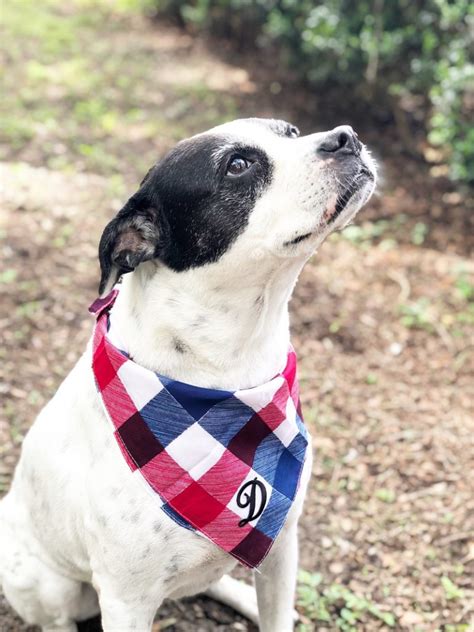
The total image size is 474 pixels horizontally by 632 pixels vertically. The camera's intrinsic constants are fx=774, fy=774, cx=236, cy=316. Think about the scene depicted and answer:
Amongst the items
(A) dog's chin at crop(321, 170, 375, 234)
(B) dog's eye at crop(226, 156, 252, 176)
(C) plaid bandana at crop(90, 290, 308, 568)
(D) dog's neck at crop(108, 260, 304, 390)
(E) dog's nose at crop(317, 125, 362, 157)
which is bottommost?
(C) plaid bandana at crop(90, 290, 308, 568)

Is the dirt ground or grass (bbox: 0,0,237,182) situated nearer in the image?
the dirt ground

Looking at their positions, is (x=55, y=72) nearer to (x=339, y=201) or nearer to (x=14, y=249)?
(x=14, y=249)

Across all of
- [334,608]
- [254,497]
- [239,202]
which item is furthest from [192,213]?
[334,608]

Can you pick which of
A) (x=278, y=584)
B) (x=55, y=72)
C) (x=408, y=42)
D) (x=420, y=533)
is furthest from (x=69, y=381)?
(x=55, y=72)

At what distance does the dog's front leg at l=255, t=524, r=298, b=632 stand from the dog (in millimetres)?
251

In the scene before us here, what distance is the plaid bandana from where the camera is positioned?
2.51 metres

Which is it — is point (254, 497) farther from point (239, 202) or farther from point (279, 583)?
point (239, 202)

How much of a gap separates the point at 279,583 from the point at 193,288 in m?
1.19

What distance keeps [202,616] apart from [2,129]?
533cm

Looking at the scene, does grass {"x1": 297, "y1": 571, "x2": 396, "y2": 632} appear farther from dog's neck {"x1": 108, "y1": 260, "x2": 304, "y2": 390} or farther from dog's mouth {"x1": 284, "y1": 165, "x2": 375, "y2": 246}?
dog's mouth {"x1": 284, "y1": 165, "x2": 375, "y2": 246}

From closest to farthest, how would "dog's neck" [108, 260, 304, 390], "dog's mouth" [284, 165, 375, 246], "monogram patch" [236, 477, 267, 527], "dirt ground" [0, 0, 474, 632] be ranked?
"dog's mouth" [284, 165, 375, 246] → "dog's neck" [108, 260, 304, 390] → "monogram patch" [236, 477, 267, 527] → "dirt ground" [0, 0, 474, 632]

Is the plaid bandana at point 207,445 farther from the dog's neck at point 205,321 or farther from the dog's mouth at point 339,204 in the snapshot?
the dog's mouth at point 339,204

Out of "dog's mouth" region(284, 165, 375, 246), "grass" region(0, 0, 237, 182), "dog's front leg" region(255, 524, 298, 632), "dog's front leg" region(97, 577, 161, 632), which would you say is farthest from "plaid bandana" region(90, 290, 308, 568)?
"grass" region(0, 0, 237, 182)

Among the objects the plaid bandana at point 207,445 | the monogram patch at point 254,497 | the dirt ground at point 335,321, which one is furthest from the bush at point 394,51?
the monogram patch at point 254,497
